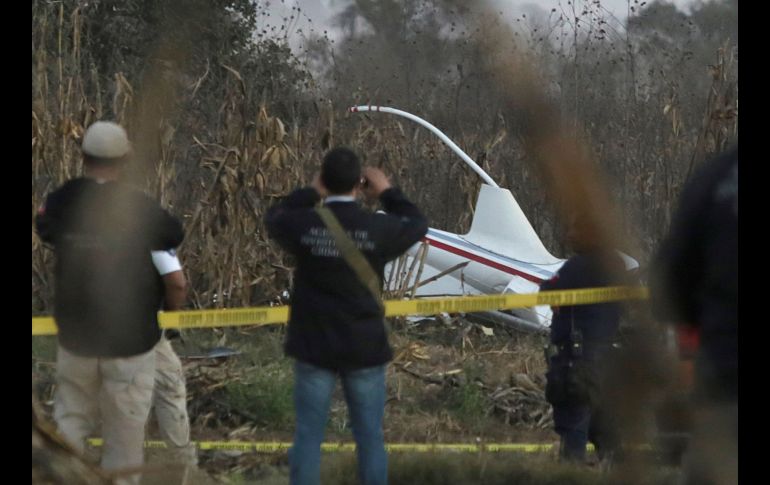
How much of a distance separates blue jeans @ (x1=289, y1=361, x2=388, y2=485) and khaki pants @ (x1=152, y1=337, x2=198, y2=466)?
0.93m

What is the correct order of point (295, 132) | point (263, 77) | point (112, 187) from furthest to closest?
point (263, 77), point (295, 132), point (112, 187)

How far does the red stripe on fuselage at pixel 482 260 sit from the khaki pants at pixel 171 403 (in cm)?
481

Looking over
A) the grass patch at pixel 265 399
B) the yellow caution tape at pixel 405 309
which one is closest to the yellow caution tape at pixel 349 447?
the grass patch at pixel 265 399

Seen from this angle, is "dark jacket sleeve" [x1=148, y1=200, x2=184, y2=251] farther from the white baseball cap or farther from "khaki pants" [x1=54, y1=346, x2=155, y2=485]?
"khaki pants" [x1=54, y1=346, x2=155, y2=485]

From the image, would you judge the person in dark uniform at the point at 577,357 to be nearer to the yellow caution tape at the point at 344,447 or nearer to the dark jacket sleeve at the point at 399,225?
the yellow caution tape at the point at 344,447

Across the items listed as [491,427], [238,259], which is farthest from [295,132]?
[491,427]

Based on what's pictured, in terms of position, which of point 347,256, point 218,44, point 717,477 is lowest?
point 717,477

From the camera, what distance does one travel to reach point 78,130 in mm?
8883

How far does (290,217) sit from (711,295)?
215 centimetres

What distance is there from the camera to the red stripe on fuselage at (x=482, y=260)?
35.0 ft

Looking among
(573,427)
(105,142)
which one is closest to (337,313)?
(105,142)

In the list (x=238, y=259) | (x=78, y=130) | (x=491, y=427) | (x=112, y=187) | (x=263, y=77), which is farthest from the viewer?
(x=263, y=77)

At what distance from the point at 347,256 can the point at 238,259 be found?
183 inches

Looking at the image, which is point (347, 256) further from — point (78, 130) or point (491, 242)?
point (491, 242)
